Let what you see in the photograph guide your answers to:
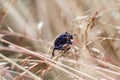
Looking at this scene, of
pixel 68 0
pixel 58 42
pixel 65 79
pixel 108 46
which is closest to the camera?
pixel 58 42

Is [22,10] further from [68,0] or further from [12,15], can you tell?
[68,0]

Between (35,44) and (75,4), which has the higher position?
(75,4)

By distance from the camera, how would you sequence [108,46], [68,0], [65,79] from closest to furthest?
[65,79] → [108,46] → [68,0]

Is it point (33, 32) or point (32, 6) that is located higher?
point (32, 6)

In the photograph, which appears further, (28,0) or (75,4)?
(28,0)

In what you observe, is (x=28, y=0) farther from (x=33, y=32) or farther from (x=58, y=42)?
(x=58, y=42)

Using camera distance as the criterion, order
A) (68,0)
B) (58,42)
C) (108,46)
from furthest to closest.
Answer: (68,0), (108,46), (58,42)

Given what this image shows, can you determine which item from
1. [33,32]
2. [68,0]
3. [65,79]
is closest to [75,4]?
[68,0]

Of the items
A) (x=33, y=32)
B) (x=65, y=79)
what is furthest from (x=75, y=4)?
(x=65, y=79)

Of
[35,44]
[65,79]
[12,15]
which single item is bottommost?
[65,79]
